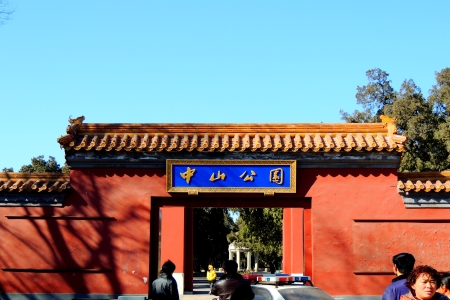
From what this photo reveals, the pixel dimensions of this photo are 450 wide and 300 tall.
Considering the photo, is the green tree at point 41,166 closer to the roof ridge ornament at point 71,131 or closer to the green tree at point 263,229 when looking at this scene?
the green tree at point 263,229

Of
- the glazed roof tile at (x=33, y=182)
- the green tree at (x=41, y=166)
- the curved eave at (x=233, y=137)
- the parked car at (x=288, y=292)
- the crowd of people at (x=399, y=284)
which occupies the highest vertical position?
the green tree at (x=41, y=166)

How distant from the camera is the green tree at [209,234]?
1687 inches

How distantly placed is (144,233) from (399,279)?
7.51 meters

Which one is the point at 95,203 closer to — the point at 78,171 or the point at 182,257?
the point at 78,171

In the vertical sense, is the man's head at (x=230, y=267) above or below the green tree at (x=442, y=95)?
below

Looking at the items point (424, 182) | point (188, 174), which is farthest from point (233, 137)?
point (424, 182)

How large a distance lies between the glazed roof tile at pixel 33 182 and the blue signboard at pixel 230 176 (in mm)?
2240

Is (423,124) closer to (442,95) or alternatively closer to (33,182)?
(442,95)

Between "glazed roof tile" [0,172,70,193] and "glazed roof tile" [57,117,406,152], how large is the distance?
2.55 feet

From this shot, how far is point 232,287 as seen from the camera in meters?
8.17

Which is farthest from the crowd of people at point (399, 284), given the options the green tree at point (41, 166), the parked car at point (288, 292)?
the green tree at point (41, 166)

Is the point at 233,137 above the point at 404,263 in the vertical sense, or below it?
above

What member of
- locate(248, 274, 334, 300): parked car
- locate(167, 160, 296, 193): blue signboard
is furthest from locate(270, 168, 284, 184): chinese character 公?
locate(248, 274, 334, 300): parked car

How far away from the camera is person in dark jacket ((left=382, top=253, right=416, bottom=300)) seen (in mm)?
5774
